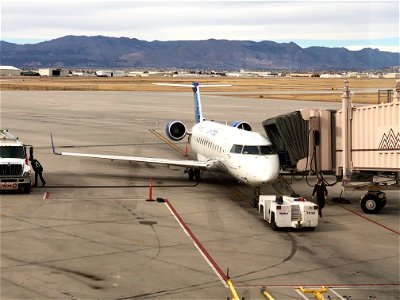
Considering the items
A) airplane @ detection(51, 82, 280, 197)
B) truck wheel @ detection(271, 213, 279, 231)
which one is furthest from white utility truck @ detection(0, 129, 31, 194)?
truck wheel @ detection(271, 213, 279, 231)

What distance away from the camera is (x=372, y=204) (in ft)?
86.7

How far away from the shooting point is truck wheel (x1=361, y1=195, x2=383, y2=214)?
26391 millimetres

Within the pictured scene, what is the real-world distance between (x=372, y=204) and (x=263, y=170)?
4.60 metres

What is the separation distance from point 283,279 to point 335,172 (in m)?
10.4

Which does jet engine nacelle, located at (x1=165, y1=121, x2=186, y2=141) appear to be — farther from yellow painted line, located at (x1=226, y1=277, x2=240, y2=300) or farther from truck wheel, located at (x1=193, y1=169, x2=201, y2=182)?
yellow painted line, located at (x1=226, y1=277, x2=240, y2=300)

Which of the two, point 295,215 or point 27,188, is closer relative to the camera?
point 295,215

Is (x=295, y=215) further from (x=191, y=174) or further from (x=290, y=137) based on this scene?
(x=191, y=174)

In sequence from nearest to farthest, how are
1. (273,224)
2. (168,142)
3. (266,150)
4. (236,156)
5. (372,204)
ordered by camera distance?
(273,224)
(372,204)
(266,150)
(236,156)
(168,142)

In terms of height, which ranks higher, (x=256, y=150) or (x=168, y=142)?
(x=256, y=150)

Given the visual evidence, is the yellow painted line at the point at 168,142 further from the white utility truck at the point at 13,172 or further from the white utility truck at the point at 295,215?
the white utility truck at the point at 295,215

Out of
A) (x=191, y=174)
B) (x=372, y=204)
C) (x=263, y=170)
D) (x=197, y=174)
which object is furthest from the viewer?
(x=191, y=174)

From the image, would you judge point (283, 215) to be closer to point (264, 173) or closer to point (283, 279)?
point (264, 173)

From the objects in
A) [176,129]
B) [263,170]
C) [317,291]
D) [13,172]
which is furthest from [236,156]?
[317,291]

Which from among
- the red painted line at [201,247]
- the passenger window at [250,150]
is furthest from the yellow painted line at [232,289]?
the passenger window at [250,150]
